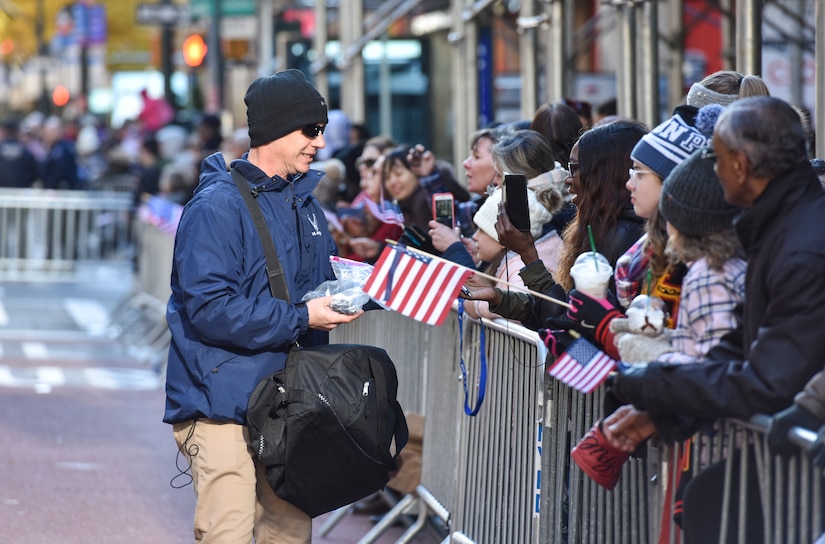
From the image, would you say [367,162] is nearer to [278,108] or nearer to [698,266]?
[278,108]

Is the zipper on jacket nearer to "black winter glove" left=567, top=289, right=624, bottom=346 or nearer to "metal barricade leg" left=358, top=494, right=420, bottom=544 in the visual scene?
"black winter glove" left=567, top=289, right=624, bottom=346

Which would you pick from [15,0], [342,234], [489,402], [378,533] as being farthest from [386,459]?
[15,0]

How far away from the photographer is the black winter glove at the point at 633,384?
393 centimetres

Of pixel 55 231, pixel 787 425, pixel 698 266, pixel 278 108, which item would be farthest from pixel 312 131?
pixel 55 231

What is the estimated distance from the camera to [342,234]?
8.80 meters

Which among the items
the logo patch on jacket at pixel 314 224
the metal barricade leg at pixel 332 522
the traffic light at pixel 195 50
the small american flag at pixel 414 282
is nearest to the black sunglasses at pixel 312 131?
the logo patch on jacket at pixel 314 224

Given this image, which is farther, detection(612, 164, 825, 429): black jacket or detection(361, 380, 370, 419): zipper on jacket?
detection(361, 380, 370, 419): zipper on jacket

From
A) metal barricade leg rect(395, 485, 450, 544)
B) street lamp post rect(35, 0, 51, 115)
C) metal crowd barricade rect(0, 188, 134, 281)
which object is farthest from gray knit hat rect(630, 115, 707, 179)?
street lamp post rect(35, 0, 51, 115)

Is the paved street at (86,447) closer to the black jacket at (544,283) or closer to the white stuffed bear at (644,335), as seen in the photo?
the black jacket at (544,283)

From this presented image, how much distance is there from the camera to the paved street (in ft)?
25.3

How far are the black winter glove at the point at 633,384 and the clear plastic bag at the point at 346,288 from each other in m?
1.12

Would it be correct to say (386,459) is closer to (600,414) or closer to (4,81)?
(600,414)

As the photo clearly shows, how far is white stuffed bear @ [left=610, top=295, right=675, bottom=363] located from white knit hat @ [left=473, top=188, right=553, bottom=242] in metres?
1.83

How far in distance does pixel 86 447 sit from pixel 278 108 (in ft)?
17.5
